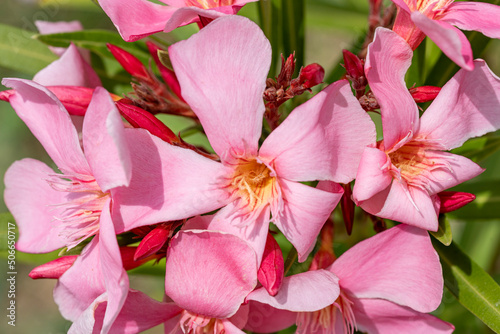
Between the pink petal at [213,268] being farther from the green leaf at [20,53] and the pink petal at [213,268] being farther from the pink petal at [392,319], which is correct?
the green leaf at [20,53]

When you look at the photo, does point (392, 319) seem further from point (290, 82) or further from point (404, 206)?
point (290, 82)

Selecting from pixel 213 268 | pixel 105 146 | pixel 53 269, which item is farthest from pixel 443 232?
pixel 53 269

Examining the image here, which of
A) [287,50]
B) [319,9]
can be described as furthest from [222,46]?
[319,9]

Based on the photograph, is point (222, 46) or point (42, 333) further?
point (42, 333)

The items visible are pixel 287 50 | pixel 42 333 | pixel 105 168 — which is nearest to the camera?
pixel 105 168

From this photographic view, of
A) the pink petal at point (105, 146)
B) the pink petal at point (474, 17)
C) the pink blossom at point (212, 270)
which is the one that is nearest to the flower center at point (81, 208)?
the pink petal at point (105, 146)

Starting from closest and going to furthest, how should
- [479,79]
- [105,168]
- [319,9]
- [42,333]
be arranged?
1. [105,168]
2. [479,79]
3. [319,9]
4. [42,333]

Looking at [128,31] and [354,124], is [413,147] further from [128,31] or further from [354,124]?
[128,31]

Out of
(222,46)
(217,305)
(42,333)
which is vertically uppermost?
(222,46)
